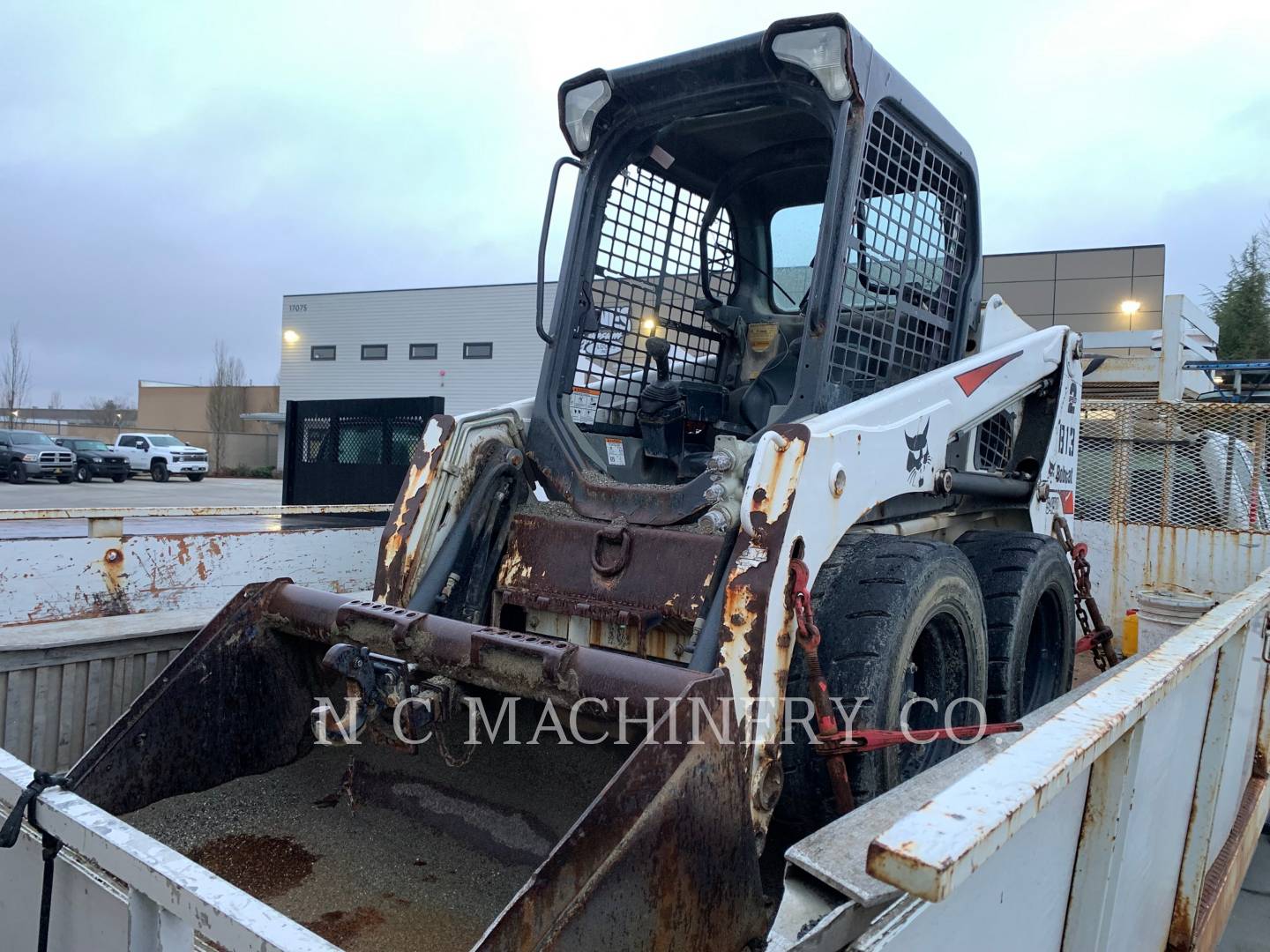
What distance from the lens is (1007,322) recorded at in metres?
4.37

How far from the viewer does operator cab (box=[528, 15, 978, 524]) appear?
3174 millimetres

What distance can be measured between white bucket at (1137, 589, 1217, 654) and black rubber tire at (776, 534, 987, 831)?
2.60 m

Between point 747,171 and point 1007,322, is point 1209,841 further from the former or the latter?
point 747,171

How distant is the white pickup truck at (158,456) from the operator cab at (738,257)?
30325 mm

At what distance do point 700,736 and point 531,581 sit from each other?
54.0 inches

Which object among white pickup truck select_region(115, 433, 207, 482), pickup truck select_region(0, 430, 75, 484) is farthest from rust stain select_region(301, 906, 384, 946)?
white pickup truck select_region(115, 433, 207, 482)

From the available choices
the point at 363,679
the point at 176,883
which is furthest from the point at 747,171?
the point at 176,883

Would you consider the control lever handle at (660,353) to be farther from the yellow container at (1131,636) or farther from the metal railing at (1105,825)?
the yellow container at (1131,636)

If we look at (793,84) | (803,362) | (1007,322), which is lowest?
(803,362)

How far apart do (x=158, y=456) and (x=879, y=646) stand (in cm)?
3227

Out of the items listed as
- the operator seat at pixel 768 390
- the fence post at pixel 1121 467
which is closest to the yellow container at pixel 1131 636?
the fence post at pixel 1121 467

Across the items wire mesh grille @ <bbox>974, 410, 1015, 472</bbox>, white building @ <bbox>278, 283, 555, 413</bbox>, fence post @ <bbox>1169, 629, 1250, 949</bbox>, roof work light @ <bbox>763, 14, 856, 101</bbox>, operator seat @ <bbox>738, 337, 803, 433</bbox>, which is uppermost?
white building @ <bbox>278, 283, 555, 413</bbox>

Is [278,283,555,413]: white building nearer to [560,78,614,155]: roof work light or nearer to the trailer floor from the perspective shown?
[560,78,614,155]: roof work light

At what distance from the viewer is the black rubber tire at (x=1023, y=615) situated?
3615mm
